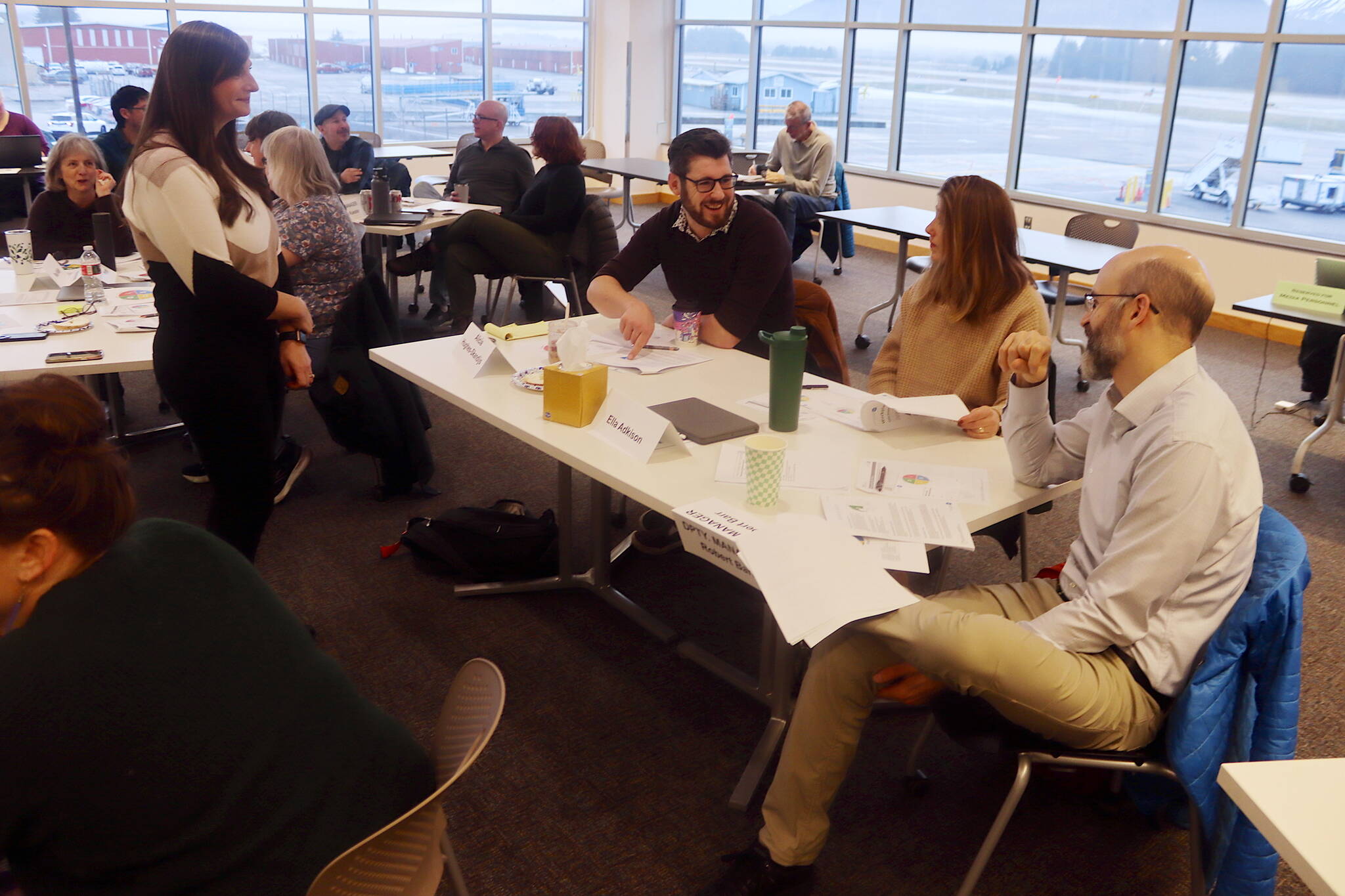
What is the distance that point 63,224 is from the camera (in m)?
4.42

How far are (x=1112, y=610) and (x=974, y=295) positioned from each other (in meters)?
1.12

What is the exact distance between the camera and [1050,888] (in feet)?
6.58

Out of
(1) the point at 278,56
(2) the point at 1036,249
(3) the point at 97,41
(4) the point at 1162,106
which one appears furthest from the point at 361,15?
(2) the point at 1036,249

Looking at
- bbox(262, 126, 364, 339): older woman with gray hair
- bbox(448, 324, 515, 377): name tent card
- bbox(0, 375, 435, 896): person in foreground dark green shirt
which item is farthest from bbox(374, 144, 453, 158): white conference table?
bbox(0, 375, 435, 896): person in foreground dark green shirt

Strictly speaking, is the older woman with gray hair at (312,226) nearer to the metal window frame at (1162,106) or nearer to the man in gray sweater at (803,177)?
the man in gray sweater at (803,177)

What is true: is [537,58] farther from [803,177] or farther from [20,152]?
[20,152]

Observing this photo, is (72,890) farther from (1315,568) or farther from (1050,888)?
(1315,568)

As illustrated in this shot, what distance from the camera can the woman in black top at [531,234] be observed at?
5.23 metres

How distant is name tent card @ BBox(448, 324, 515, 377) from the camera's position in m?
2.66

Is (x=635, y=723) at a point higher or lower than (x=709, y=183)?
lower

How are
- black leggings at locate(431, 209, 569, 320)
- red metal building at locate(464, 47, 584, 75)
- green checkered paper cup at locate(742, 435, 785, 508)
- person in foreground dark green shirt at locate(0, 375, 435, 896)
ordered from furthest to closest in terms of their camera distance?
1. red metal building at locate(464, 47, 584, 75)
2. black leggings at locate(431, 209, 569, 320)
3. green checkered paper cup at locate(742, 435, 785, 508)
4. person in foreground dark green shirt at locate(0, 375, 435, 896)

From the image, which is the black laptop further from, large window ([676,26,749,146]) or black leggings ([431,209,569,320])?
large window ([676,26,749,146])

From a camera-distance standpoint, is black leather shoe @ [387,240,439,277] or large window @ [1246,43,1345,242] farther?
large window @ [1246,43,1345,242]

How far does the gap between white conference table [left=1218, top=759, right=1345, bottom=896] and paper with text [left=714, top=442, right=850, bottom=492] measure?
0.97 metres
